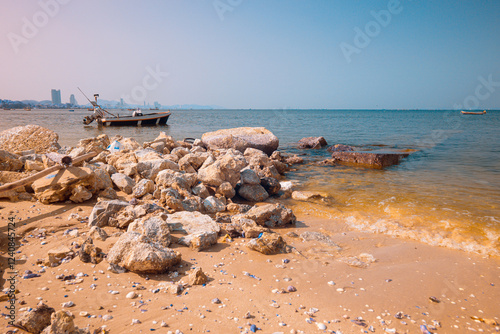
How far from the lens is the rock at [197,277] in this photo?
2945 millimetres

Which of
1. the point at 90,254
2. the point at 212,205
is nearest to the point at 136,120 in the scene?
the point at 212,205

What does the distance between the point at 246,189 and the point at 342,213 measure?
2178 mm

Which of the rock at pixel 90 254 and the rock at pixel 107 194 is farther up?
the rock at pixel 107 194

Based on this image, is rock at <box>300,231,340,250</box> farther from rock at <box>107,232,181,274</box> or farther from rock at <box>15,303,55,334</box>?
rock at <box>15,303,55,334</box>

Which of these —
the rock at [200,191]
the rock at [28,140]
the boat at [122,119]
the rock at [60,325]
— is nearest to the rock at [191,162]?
the rock at [200,191]

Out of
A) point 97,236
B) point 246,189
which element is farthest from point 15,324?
point 246,189

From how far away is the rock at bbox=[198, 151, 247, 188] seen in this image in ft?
20.1

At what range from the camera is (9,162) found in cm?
600

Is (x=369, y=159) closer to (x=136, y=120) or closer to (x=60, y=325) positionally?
(x=60, y=325)

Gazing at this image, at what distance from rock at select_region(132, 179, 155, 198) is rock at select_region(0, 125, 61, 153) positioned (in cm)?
569

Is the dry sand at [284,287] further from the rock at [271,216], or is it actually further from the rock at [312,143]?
the rock at [312,143]

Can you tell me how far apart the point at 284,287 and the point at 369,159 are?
9351mm

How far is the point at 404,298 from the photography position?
2896 millimetres

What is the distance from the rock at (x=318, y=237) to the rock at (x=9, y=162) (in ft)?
20.6
